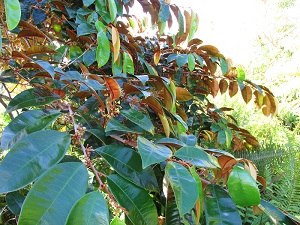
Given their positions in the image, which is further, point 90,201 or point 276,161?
point 276,161

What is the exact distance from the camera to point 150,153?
1.10ft

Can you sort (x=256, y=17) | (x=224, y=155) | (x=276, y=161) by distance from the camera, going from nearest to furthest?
(x=224, y=155) → (x=276, y=161) → (x=256, y=17)

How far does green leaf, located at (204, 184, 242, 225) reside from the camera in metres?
Answer: 0.36

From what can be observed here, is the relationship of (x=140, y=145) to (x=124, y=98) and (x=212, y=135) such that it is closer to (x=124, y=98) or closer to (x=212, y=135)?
(x=124, y=98)

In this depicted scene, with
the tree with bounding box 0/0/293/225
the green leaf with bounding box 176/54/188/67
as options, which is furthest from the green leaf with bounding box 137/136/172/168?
the green leaf with bounding box 176/54/188/67

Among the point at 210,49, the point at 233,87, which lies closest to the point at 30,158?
the point at 210,49

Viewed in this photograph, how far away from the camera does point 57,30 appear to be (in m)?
0.89

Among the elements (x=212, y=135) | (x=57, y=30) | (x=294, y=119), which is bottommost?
(x=294, y=119)

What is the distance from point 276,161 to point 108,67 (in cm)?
97

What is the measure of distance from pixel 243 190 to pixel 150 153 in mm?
151

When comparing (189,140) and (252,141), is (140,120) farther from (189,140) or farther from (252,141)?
(252,141)

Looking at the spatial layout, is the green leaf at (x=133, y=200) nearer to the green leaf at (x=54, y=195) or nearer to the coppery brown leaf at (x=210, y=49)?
the green leaf at (x=54, y=195)

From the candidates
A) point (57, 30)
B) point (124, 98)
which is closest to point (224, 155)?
point (124, 98)

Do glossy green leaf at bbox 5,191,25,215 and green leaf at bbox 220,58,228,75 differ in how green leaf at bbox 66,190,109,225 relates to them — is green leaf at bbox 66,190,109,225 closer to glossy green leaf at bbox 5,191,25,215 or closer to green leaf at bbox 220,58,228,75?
glossy green leaf at bbox 5,191,25,215
